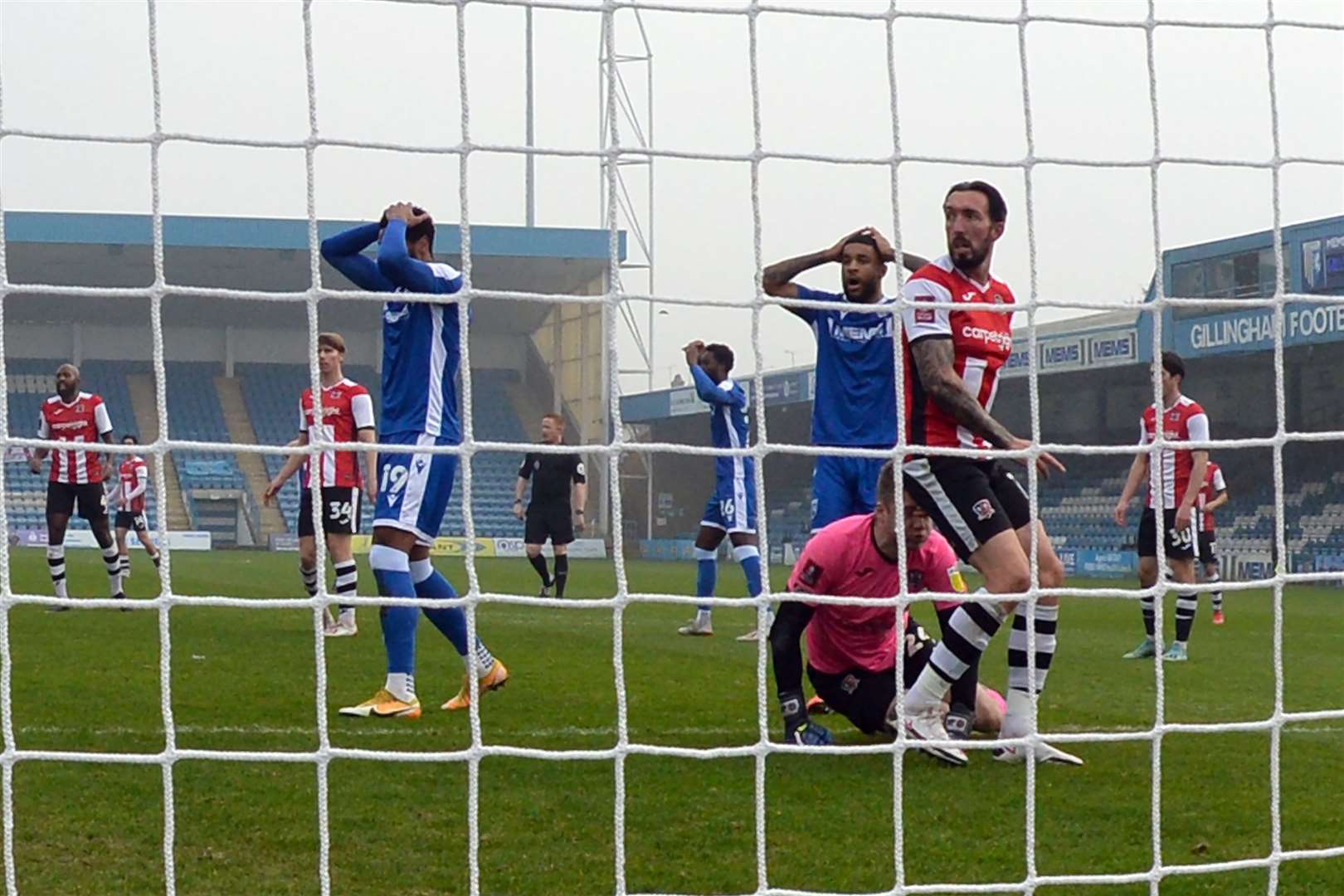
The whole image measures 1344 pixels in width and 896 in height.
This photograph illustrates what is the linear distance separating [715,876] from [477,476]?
34.8m

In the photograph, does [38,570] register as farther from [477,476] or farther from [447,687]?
[477,476]

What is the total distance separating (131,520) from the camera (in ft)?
49.0

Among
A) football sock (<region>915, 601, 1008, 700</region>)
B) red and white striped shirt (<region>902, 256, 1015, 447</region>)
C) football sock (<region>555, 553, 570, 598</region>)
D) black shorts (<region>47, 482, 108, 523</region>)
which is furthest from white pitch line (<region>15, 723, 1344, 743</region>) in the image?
football sock (<region>555, 553, 570, 598</region>)

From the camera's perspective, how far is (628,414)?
42.5 metres

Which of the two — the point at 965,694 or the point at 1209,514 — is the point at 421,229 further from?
the point at 1209,514

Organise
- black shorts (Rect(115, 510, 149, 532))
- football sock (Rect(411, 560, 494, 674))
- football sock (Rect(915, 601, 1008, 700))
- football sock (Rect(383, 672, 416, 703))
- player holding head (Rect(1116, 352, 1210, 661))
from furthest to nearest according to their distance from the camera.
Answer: black shorts (Rect(115, 510, 149, 532)) < player holding head (Rect(1116, 352, 1210, 661)) < football sock (Rect(411, 560, 494, 674)) < football sock (Rect(383, 672, 416, 703)) < football sock (Rect(915, 601, 1008, 700))

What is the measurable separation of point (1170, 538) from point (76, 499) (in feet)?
23.4

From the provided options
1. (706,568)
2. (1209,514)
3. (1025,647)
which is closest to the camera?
(1025,647)

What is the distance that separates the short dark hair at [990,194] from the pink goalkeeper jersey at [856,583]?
3.56 feet

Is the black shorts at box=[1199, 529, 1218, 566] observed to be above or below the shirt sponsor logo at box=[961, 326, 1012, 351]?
below

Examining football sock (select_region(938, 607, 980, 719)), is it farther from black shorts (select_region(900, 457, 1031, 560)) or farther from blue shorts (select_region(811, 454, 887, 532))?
blue shorts (select_region(811, 454, 887, 532))

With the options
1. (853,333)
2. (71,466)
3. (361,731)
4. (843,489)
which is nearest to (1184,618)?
(843,489)

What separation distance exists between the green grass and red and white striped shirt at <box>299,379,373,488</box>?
1472mm

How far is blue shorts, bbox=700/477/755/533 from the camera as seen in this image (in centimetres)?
1023
